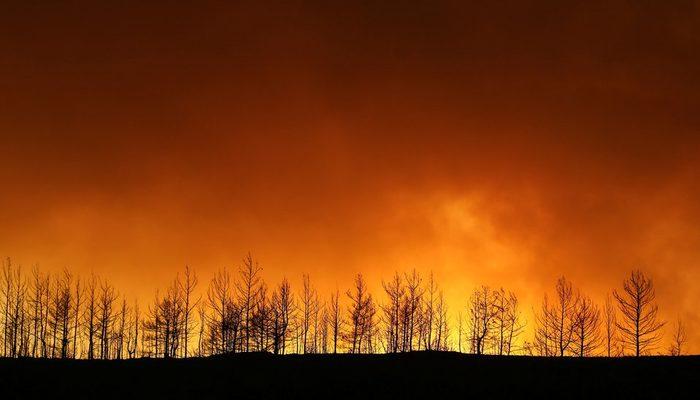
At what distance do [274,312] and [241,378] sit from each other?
3422 cm

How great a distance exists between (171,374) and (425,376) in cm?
1466

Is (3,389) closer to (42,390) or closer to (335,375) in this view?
(42,390)

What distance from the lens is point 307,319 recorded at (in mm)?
78062

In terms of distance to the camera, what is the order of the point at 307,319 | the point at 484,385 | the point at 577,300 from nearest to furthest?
the point at 484,385 < the point at 577,300 < the point at 307,319

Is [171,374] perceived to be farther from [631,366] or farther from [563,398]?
[631,366]

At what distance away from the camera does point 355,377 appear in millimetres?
36250

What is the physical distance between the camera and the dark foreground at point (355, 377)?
3344 cm

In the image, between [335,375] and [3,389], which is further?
[335,375]

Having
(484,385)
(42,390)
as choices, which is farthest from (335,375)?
(42,390)

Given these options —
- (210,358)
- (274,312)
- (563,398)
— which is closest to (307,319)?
(274,312)

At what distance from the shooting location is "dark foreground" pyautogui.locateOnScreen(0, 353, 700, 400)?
110ft

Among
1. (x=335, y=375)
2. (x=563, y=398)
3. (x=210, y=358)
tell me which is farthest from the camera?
(x=210, y=358)

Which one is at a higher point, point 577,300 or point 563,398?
point 577,300

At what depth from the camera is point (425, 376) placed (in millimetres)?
35812
